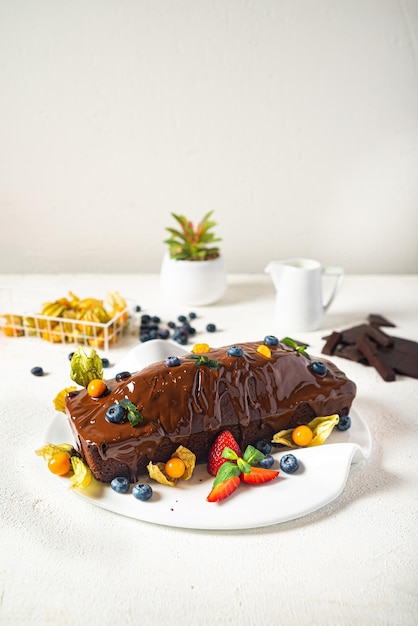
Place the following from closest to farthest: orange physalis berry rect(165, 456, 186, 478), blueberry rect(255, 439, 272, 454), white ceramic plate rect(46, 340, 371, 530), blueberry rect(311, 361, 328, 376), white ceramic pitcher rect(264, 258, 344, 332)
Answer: white ceramic plate rect(46, 340, 371, 530)
orange physalis berry rect(165, 456, 186, 478)
blueberry rect(255, 439, 272, 454)
blueberry rect(311, 361, 328, 376)
white ceramic pitcher rect(264, 258, 344, 332)

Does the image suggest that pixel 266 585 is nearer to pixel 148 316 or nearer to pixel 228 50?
pixel 148 316

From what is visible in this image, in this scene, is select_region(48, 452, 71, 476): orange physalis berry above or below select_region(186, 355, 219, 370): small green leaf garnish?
below

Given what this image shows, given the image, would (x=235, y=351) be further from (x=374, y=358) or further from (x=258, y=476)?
(x=374, y=358)

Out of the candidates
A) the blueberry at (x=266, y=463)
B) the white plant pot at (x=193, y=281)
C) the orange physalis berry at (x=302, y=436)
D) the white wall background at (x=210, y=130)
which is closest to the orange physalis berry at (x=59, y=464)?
the blueberry at (x=266, y=463)

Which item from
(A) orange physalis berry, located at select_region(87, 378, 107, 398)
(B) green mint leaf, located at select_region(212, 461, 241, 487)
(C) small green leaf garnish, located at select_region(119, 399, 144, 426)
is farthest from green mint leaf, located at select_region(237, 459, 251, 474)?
(A) orange physalis berry, located at select_region(87, 378, 107, 398)

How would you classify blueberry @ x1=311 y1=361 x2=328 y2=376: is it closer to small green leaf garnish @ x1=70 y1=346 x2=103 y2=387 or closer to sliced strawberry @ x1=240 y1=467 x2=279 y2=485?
sliced strawberry @ x1=240 y1=467 x2=279 y2=485

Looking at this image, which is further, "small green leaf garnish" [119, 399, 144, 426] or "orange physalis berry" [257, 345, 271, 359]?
"orange physalis berry" [257, 345, 271, 359]

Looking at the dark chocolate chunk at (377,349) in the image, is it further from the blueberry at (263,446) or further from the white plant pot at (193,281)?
the blueberry at (263,446)

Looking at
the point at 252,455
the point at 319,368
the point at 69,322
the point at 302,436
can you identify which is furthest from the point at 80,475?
the point at 69,322
